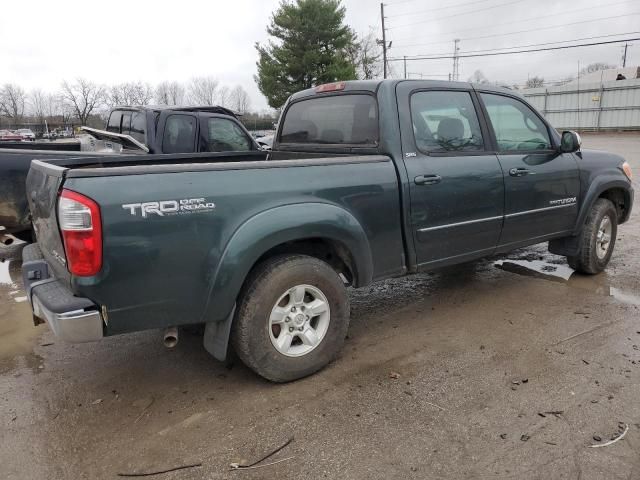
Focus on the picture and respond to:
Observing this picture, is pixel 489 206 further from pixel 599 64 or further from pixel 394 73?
pixel 599 64

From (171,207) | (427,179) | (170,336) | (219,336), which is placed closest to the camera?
(171,207)

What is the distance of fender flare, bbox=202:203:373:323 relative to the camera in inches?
115

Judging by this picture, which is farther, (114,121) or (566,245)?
(114,121)

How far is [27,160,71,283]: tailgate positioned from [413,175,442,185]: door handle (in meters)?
2.29

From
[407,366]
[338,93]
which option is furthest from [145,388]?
[338,93]

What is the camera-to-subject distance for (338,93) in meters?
4.26

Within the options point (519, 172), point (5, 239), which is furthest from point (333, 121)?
point (5, 239)

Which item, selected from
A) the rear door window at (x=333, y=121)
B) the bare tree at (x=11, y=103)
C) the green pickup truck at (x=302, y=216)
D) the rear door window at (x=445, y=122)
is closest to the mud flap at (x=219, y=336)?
the green pickup truck at (x=302, y=216)

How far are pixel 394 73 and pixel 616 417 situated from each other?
52.0 m

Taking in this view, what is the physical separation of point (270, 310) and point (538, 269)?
12.6 ft

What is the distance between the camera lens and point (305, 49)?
109ft

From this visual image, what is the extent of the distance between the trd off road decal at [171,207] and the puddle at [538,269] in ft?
13.4

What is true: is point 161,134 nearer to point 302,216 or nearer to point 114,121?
point 114,121

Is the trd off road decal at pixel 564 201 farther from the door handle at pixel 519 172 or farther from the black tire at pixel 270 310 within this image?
the black tire at pixel 270 310
